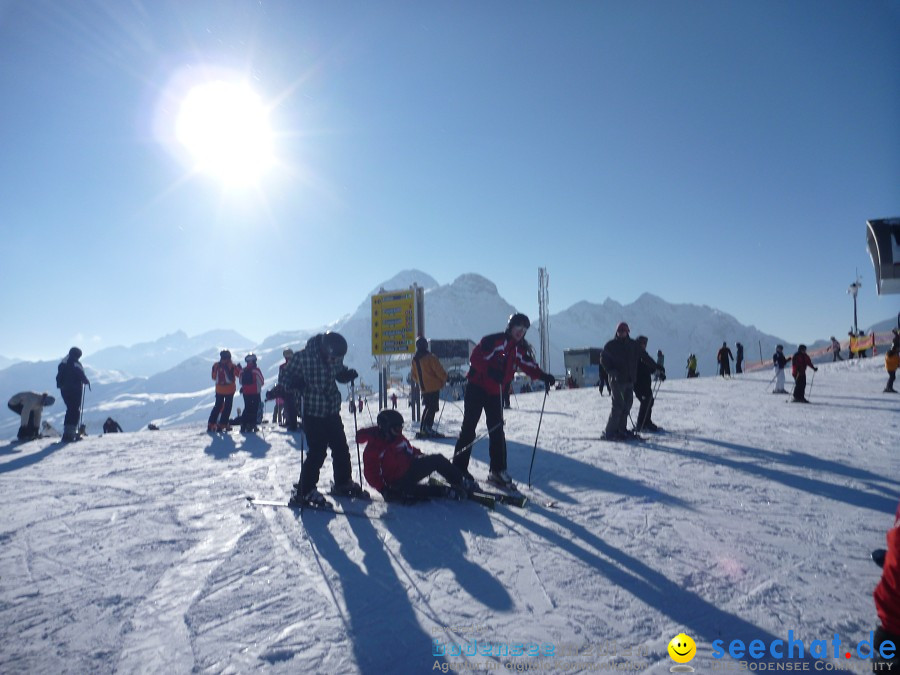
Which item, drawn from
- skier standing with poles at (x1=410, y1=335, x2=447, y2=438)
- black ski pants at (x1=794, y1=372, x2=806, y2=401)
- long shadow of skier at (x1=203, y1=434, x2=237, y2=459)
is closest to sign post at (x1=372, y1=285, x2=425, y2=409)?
long shadow of skier at (x1=203, y1=434, x2=237, y2=459)

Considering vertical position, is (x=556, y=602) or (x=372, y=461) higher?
(x=372, y=461)

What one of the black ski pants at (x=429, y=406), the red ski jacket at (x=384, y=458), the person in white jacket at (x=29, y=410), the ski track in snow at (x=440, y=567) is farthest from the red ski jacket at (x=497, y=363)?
the person in white jacket at (x=29, y=410)

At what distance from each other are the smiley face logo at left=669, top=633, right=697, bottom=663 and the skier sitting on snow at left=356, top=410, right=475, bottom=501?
272 centimetres

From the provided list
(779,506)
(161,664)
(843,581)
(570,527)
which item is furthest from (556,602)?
(779,506)

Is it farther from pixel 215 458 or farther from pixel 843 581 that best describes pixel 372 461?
pixel 215 458

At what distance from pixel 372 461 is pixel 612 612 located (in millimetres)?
2951

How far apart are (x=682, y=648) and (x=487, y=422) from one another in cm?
324

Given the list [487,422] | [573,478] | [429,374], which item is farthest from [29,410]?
[573,478]

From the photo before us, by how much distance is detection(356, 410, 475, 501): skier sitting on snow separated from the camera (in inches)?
197

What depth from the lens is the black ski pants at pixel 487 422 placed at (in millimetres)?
5496

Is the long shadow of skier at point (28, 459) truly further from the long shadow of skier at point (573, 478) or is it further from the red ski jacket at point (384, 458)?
the long shadow of skier at point (573, 478)

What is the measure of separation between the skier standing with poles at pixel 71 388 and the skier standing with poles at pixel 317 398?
26.3ft

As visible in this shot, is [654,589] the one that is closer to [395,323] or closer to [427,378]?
[427,378]

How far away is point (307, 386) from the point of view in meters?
5.15
